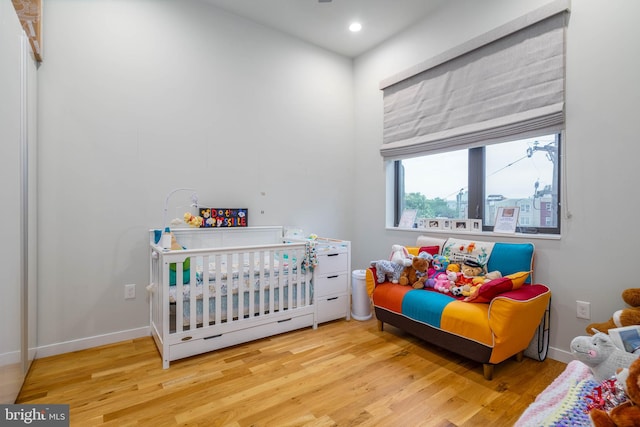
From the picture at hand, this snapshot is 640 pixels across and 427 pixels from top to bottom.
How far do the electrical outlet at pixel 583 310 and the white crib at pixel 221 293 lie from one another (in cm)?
190

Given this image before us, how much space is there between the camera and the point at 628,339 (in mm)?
1125

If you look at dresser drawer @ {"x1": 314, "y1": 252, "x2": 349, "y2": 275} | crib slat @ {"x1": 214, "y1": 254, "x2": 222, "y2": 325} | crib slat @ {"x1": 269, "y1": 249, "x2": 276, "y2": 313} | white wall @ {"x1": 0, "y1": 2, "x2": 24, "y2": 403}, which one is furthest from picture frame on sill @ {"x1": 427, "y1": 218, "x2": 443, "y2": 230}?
white wall @ {"x1": 0, "y1": 2, "x2": 24, "y2": 403}

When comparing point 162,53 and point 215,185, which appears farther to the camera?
point 215,185

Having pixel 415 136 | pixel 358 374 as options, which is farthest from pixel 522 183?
pixel 358 374

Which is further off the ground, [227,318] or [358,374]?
[227,318]

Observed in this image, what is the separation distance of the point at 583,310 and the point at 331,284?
5.90ft

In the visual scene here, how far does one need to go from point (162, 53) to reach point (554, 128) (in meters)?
3.09

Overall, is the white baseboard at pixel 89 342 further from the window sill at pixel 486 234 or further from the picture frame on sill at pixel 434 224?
the picture frame on sill at pixel 434 224

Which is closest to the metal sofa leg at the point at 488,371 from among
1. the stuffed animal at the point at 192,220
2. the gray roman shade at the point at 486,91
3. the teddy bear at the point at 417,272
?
the teddy bear at the point at 417,272

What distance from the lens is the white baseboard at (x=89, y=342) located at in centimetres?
214

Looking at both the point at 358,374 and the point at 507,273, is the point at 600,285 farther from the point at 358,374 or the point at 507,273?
the point at 358,374

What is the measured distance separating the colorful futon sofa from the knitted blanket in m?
0.58

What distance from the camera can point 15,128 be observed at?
1612 mm

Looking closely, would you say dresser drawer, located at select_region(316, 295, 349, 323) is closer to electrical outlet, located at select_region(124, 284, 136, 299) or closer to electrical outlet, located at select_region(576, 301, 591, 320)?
electrical outlet, located at select_region(124, 284, 136, 299)
